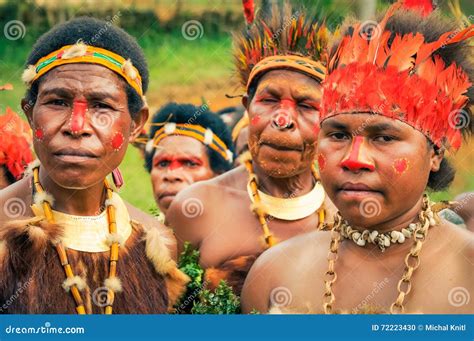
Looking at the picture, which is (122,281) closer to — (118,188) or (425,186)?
(118,188)

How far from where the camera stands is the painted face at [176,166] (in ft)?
26.1

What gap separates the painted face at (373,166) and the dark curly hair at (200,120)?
2.91 metres

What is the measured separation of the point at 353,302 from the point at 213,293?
3.52 feet

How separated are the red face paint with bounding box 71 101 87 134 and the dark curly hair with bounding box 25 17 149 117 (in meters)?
0.23

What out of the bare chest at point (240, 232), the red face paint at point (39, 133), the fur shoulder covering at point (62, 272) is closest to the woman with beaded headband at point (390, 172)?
the fur shoulder covering at point (62, 272)

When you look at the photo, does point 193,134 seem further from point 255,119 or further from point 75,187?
point 75,187

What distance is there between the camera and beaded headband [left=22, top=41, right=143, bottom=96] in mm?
5367

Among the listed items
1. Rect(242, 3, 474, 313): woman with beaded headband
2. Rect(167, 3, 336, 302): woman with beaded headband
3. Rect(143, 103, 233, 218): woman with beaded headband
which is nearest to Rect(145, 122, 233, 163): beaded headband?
Rect(143, 103, 233, 218): woman with beaded headband

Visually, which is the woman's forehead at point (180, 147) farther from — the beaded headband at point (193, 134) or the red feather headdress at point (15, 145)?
the red feather headdress at point (15, 145)

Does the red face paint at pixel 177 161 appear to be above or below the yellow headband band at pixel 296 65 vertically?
below

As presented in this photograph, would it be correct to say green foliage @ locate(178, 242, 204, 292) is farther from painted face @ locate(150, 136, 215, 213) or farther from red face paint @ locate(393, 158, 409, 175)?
red face paint @ locate(393, 158, 409, 175)

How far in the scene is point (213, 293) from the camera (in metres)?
6.14

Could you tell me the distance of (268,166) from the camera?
6.52 metres

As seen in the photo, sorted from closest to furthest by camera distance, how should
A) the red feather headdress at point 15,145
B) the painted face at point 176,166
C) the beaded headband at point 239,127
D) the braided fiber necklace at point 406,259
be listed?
the braided fiber necklace at point 406,259, the red feather headdress at point 15,145, the painted face at point 176,166, the beaded headband at point 239,127
